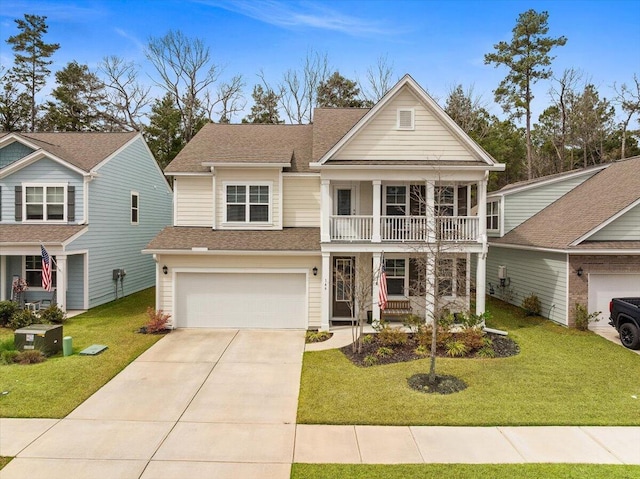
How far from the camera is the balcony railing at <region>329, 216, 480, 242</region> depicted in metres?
14.0

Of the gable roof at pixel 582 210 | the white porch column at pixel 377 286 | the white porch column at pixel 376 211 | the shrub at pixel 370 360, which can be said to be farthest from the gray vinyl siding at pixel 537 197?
the shrub at pixel 370 360

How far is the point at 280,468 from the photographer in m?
5.97

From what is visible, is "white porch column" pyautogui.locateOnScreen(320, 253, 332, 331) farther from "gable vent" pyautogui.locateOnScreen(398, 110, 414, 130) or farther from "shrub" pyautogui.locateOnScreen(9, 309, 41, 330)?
"shrub" pyautogui.locateOnScreen(9, 309, 41, 330)

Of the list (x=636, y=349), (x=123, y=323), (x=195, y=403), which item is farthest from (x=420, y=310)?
(x=123, y=323)

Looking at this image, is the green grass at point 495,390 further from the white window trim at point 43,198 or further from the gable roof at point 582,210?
the white window trim at point 43,198

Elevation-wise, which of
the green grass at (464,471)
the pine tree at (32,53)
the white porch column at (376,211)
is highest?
the pine tree at (32,53)

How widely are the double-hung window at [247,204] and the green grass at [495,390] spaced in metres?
6.11

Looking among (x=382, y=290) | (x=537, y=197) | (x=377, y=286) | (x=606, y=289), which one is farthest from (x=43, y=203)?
(x=537, y=197)

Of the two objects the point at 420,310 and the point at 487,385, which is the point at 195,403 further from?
the point at 420,310

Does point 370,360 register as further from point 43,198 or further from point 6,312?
point 43,198

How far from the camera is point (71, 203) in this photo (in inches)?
649

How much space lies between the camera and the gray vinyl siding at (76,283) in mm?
16625

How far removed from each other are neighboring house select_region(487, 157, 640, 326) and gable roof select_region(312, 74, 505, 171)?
14.0 feet

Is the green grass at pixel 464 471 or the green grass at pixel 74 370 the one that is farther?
the green grass at pixel 74 370
